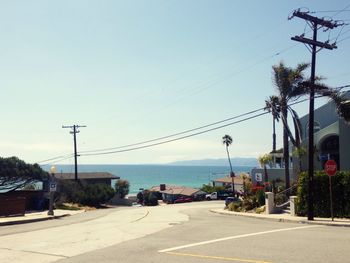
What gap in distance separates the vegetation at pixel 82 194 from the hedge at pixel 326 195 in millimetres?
31099

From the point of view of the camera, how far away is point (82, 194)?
55.0 metres

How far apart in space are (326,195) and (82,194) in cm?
3530

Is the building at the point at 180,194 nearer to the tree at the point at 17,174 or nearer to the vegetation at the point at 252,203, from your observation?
the tree at the point at 17,174

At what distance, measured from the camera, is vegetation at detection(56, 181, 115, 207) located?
5453cm

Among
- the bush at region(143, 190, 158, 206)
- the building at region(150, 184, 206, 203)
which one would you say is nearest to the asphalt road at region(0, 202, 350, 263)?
the bush at region(143, 190, 158, 206)

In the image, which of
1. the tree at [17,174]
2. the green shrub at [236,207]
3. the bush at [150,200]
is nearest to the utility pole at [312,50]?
the green shrub at [236,207]

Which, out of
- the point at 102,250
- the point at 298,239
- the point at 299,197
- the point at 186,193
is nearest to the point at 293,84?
the point at 299,197

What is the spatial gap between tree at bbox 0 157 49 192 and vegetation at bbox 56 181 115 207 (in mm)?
4122

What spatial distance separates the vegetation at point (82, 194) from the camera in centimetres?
5453

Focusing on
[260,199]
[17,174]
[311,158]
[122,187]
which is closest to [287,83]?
[260,199]

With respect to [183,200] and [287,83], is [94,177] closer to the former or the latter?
[183,200]

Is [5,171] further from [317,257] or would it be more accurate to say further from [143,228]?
[317,257]

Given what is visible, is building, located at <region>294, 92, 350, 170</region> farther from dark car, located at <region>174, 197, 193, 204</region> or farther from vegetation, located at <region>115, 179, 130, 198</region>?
vegetation, located at <region>115, 179, 130, 198</region>

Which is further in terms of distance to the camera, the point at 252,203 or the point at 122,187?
the point at 122,187
